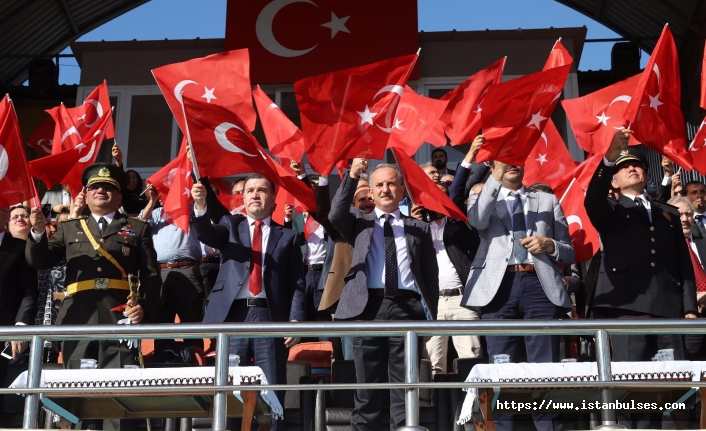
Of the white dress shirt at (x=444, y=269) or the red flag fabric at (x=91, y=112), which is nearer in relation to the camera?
the white dress shirt at (x=444, y=269)

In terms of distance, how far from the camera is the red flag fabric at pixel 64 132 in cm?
927

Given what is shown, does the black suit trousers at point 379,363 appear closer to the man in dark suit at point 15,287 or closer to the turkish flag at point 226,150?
the turkish flag at point 226,150

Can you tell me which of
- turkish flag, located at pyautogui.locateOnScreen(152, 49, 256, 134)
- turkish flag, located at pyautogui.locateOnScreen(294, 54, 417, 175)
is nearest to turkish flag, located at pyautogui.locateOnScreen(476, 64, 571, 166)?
turkish flag, located at pyautogui.locateOnScreen(294, 54, 417, 175)

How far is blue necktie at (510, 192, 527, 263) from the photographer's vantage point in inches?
258

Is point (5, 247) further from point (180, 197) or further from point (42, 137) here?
point (42, 137)

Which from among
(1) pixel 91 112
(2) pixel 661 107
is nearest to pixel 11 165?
(1) pixel 91 112

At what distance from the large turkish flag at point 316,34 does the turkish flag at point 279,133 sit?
18.7ft

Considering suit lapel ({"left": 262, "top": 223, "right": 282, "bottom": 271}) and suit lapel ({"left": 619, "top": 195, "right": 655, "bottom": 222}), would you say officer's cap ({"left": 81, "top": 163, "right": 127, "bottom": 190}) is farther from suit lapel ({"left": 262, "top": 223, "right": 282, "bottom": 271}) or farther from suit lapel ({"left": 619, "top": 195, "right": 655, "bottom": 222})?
suit lapel ({"left": 619, "top": 195, "right": 655, "bottom": 222})

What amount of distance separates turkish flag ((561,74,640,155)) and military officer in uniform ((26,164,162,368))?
3.64 m

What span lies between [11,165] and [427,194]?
322cm

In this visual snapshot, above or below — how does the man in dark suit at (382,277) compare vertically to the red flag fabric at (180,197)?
below

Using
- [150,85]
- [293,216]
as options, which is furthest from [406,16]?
[293,216]

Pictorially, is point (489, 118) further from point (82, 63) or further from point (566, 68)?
point (82, 63)

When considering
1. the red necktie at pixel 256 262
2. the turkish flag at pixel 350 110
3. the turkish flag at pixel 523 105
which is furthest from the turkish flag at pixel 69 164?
the turkish flag at pixel 523 105
